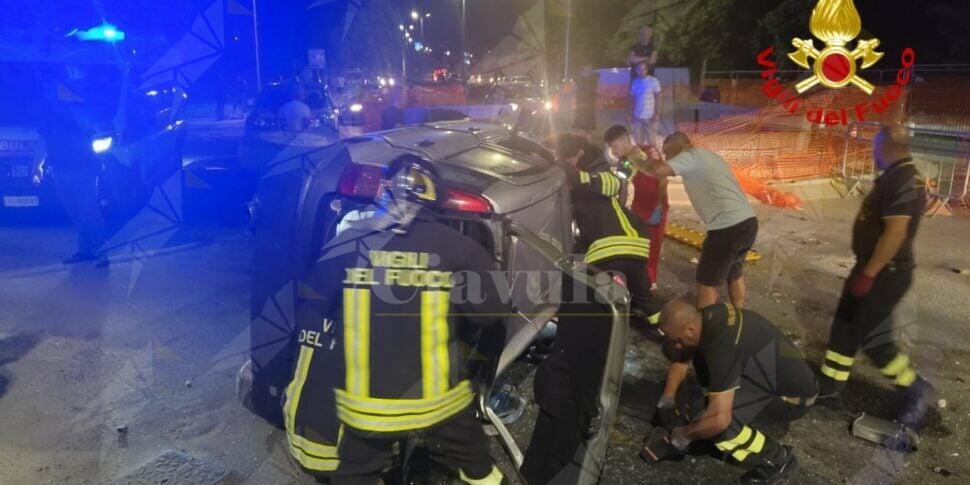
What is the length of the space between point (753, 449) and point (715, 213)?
1.84 metres

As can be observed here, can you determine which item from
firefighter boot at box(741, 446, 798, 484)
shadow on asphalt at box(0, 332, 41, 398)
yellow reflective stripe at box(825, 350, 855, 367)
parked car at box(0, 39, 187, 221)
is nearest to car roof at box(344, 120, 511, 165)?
firefighter boot at box(741, 446, 798, 484)

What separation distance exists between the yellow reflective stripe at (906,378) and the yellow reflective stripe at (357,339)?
370cm

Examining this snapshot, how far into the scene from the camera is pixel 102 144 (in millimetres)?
6668

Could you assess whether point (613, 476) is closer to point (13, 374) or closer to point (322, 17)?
point (13, 374)

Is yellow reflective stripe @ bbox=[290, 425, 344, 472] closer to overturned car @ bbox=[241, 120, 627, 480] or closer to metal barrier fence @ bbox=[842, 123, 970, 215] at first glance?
overturned car @ bbox=[241, 120, 627, 480]

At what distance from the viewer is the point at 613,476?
3.22 m

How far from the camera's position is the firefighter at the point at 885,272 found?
3.78m

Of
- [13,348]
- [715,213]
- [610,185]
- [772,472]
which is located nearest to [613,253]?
[610,185]

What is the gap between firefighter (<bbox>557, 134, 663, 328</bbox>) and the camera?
420 centimetres

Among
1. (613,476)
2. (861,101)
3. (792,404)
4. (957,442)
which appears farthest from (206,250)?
(861,101)

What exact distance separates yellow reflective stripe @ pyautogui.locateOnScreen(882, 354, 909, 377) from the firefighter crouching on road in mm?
3270

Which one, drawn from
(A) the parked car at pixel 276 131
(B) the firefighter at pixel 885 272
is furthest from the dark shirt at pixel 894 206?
(A) the parked car at pixel 276 131

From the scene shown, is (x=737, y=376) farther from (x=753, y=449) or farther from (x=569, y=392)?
(x=569, y=392)

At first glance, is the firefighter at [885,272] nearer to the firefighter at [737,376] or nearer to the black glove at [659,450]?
the firefighter at [737,376]
